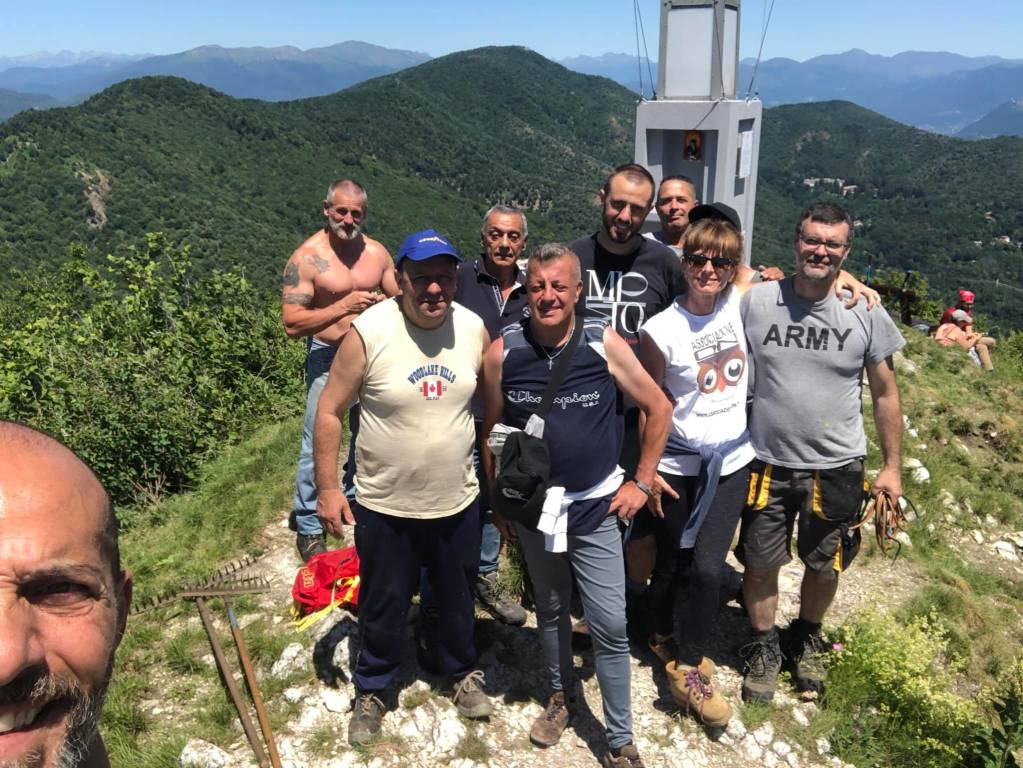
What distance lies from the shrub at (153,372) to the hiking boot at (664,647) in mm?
4698

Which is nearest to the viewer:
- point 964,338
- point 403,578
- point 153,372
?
point 403,578

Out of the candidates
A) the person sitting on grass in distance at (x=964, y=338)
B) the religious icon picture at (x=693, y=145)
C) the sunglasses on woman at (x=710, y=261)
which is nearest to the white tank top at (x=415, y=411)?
the sunglasses on woman at (x=710, y=261)

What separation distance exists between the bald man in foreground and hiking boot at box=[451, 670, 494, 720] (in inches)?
89.1

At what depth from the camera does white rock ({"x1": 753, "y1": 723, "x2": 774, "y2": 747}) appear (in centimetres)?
327

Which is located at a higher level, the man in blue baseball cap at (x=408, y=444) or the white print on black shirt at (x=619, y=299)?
the white print on black shirt at (x=619, y=299)

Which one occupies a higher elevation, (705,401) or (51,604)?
(51,604)

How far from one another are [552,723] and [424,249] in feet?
7.01

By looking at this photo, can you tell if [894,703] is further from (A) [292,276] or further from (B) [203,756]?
(A) [292,276]

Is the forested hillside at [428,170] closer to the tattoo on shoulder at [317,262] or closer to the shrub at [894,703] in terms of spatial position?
the tattoo on shoulder at [317,262]

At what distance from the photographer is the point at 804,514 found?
128 inches

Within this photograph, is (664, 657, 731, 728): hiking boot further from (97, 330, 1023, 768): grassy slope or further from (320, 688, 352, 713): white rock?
(320, 688, 352, 713): white rock

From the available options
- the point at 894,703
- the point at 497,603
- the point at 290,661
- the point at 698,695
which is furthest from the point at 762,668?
the point at 290,661

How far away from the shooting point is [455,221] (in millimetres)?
91438

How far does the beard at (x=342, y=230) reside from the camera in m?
3.93
